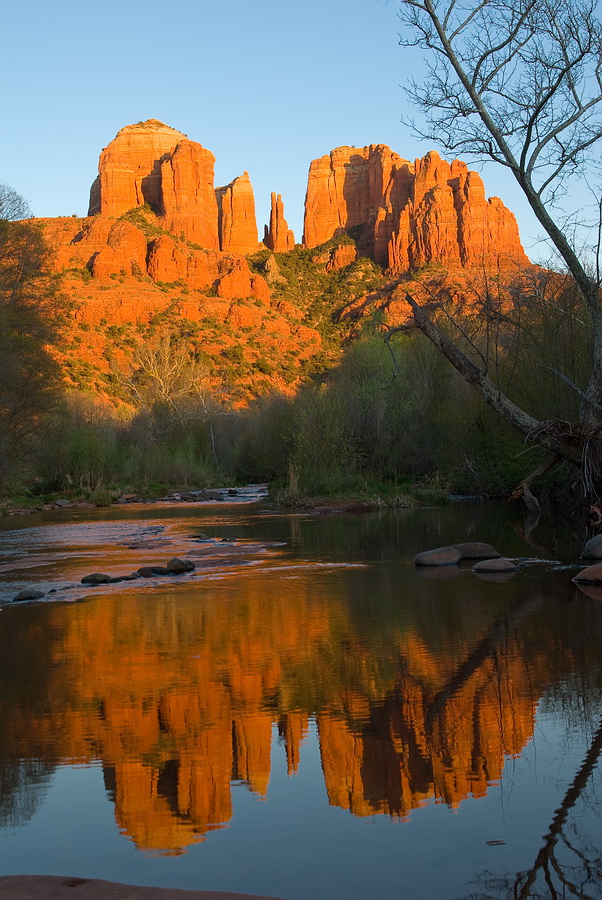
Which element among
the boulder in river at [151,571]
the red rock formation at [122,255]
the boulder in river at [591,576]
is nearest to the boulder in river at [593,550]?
the boulder in river at [591,576]

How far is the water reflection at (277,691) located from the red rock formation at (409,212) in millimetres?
87422

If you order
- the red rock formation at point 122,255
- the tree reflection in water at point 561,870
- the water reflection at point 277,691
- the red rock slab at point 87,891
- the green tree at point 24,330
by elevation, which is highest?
A: the red rock formation at point 122,255

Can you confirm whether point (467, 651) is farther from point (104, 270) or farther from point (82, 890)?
point (104, 270)

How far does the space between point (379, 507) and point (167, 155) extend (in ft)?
375

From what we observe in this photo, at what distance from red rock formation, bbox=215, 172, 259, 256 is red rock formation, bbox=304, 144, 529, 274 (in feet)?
28.0

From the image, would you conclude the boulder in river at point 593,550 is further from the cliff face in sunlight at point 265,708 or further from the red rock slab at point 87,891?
the red rock slab at point 87,891

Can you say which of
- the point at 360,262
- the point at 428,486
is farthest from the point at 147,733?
the point at 360,262

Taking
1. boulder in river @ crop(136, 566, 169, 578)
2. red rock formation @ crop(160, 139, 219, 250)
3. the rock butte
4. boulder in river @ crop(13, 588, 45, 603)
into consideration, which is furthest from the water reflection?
red rock formation @ crop(160, 139, 219, 250)

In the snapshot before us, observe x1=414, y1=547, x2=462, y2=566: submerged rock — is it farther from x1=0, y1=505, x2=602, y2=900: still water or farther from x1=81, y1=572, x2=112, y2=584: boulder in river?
x1=81, y1=572, x2=112, y2=584: boulder in river

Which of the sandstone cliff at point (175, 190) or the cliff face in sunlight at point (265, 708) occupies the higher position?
the sandstone cliff at point (175, 190)

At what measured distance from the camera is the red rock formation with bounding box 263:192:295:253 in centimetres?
12762

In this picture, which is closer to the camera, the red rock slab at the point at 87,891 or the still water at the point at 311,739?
the red rock slab at the point at 87,891

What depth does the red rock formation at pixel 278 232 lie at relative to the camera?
12762 centimetres

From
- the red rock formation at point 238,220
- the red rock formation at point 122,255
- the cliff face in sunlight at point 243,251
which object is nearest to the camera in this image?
the cliff face in sunlight at point 243,251
